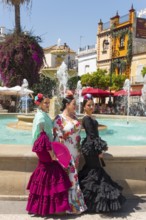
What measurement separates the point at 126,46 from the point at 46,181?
3834 centimetres

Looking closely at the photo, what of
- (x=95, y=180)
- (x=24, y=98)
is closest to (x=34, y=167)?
(x=95, y=180)

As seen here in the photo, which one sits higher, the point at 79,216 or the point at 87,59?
the point at 87,59

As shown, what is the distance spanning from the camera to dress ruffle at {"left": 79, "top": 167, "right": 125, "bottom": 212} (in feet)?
12.9

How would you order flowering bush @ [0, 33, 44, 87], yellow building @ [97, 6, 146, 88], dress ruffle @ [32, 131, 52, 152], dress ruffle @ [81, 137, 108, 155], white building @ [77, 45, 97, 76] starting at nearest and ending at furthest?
dress ruffle @ [32, 131, 52, 152] → dress ruffle @ [81, 137, 108, 155] → flowering bush @ [0, 33, 44, 87] → yellow building @ [97, 6, 146, 88] → white building @ [77, 45, 97, 76]

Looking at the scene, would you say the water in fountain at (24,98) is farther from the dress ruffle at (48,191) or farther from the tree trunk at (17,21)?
the dress ruffle at (48,191)

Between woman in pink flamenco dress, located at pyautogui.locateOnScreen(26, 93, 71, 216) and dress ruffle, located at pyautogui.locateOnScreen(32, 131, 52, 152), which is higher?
dress ruffle, located at pyautogui.locateOnScreen(32, 131, 52, 152)

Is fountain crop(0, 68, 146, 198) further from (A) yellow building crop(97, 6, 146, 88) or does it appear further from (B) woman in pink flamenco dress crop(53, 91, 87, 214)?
(A) yellow building crop(97, 6, 146, 88)

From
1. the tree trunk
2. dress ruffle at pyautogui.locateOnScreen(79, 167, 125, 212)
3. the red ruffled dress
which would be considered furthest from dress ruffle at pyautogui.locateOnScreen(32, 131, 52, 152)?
the tree trunk

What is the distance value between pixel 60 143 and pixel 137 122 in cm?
984

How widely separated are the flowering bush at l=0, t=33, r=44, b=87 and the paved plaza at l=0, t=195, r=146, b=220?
70.5ft

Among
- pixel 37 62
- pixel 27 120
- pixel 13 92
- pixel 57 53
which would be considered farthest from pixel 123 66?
pixel 27 120

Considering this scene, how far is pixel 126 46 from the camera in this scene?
4047 cm

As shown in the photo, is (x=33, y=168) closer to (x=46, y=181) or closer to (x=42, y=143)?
(x=46, y=181)

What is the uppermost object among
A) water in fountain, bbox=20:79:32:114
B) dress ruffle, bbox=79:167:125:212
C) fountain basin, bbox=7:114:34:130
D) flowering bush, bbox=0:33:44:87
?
flowering bush, bbox=0:33:44:87
